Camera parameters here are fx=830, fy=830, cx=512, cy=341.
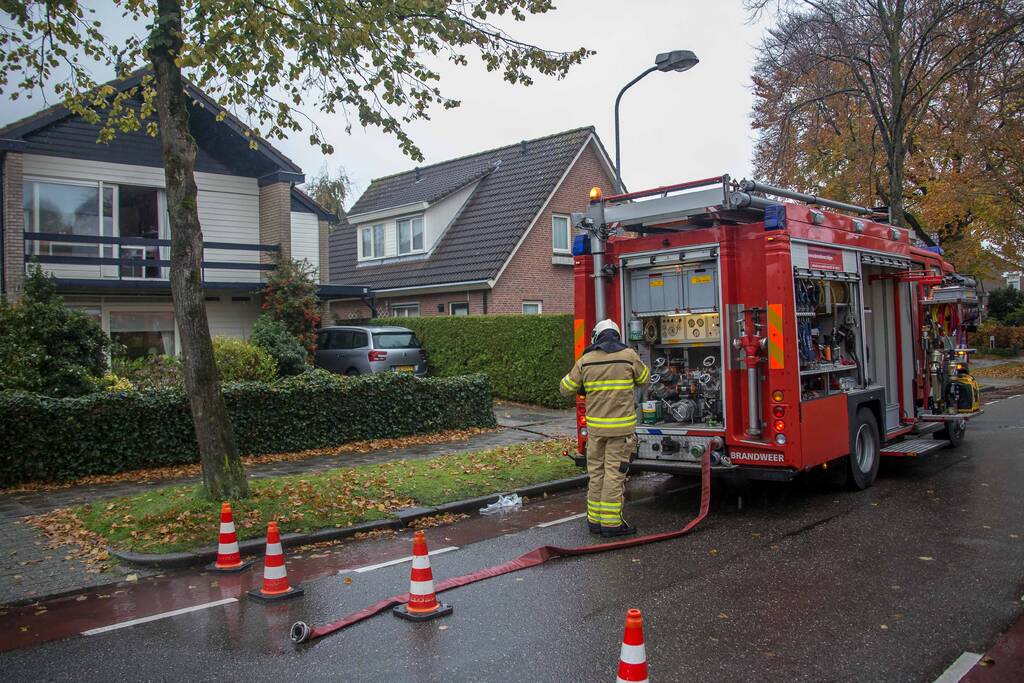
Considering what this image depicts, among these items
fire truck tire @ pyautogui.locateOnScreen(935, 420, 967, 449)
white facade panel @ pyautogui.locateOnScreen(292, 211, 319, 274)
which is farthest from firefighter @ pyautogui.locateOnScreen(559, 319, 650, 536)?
white facade panel @ pyautogui.locateOnScreen(292, 211, 319, 274)

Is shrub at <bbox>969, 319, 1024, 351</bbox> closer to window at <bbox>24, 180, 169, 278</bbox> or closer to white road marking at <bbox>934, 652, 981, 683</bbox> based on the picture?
window at <bbox>24, 180, 169, 278</bbox>

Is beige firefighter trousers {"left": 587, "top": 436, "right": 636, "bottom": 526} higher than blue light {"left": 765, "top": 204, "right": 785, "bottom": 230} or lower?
lower

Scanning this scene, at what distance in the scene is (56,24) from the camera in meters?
9.10

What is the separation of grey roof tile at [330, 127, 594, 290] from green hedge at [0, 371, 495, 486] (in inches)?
366

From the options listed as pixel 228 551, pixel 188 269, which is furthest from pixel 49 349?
pixel 228 551

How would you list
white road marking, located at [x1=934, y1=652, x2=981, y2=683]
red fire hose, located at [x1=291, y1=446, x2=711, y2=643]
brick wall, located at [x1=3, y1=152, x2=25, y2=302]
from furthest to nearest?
brick wall, located at [x1=3, y1=152, x2=25, y2=302] < red fire hose, located at [x1=291, y1=446, x2=711, y2=643] < white road marking, located at [x1=934, y1=652, x2=981, y2=683]

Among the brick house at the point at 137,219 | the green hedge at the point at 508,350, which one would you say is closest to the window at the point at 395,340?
the green hedge at the point at 508,350

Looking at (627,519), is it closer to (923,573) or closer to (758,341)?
(758,341)

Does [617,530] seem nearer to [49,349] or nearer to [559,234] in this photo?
[49,349]

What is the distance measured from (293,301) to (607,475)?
12.3 meters

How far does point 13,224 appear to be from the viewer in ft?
52.0

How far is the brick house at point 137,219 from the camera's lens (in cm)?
Answer: 1636

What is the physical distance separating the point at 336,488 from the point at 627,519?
3243 mm

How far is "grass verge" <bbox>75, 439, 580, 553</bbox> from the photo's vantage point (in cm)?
769
